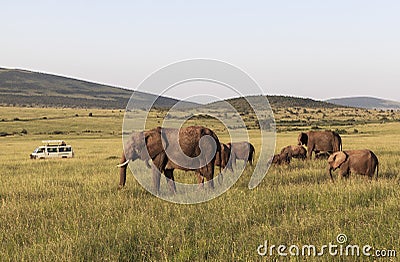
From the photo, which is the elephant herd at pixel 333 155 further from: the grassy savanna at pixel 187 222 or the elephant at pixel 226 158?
the elephant at pixel 226 158

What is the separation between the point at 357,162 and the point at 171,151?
223 inches

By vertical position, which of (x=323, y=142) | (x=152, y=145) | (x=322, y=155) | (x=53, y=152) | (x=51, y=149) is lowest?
(x=53, y=152)

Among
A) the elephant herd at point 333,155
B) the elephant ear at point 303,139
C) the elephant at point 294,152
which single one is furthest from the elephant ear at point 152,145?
the elephant ear at point 303,139

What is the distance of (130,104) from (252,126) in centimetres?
7343

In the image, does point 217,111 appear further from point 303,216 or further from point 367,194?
point 303,216

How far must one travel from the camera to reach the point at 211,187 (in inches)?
501

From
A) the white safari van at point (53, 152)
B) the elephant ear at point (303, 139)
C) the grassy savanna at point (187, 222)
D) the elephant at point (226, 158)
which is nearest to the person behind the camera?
the grassy savanna at point (187, 222)

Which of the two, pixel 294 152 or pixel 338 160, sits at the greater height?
pixel 338 160

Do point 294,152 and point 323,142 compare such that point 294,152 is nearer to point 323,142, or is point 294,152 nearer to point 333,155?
point 323,142

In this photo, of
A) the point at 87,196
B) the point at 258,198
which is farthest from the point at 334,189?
the point at 87,196

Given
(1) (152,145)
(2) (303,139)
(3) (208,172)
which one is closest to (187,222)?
(1) (152,145)

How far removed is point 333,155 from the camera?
568 inches

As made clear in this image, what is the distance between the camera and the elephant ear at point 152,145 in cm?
1291

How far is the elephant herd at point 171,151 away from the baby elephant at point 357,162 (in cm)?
397
